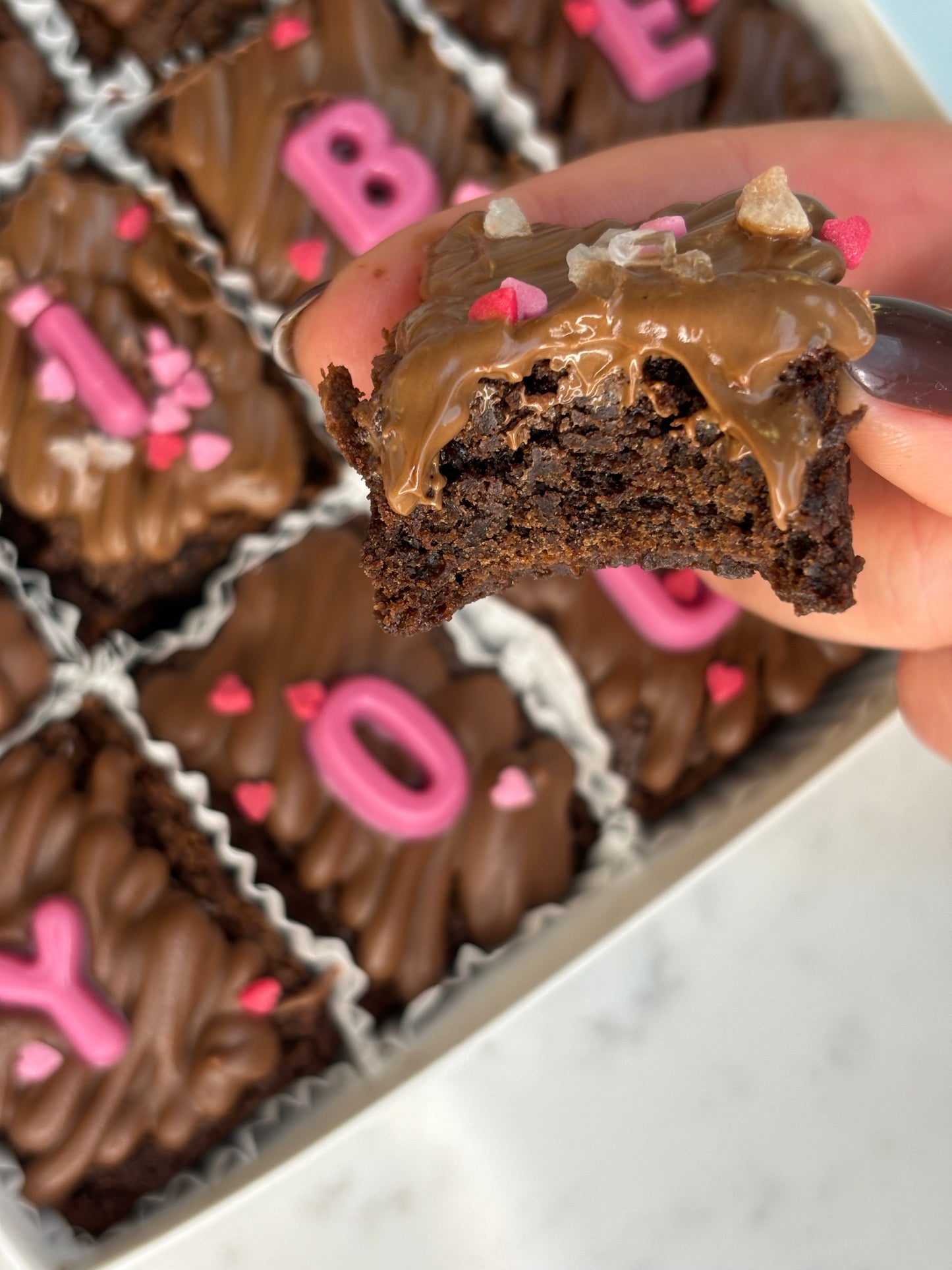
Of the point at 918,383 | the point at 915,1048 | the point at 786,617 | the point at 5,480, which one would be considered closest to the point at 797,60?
the point at 786,617

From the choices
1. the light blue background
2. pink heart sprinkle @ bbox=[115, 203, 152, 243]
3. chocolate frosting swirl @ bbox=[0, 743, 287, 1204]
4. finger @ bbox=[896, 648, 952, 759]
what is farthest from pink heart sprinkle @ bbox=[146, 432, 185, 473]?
the light blue background

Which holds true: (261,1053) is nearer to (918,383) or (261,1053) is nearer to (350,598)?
(350,598)

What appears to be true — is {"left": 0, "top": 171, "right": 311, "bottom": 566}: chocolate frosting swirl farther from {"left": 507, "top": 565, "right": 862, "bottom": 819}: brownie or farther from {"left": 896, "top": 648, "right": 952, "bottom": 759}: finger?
{"left": 896, "top": 648, "right": 952, "bottom": 759}: finger

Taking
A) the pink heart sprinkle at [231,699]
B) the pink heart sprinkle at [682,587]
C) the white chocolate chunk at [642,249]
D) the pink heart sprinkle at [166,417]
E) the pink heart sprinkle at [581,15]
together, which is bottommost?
the pink heart sprinkle at [682,587]

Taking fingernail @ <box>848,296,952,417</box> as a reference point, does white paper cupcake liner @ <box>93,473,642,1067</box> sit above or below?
below

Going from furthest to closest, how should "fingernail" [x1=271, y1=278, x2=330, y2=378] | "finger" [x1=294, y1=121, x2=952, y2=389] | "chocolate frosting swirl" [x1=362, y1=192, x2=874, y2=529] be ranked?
"fingernail" [x1=271, y1=278, x2=330, y2=378] → "finger" [x1=294, y1=121, x2=952, y2=389] → "chocolate frosting swirl" [x1=362, y1=192, x2=874, y2=529]

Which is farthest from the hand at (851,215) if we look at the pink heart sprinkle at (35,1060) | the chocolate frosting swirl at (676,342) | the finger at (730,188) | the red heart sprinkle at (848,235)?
the pink heart sprinkle at (35,1060)

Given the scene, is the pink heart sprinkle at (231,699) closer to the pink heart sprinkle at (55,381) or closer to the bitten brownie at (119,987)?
the bitten brownie at (119,987)
